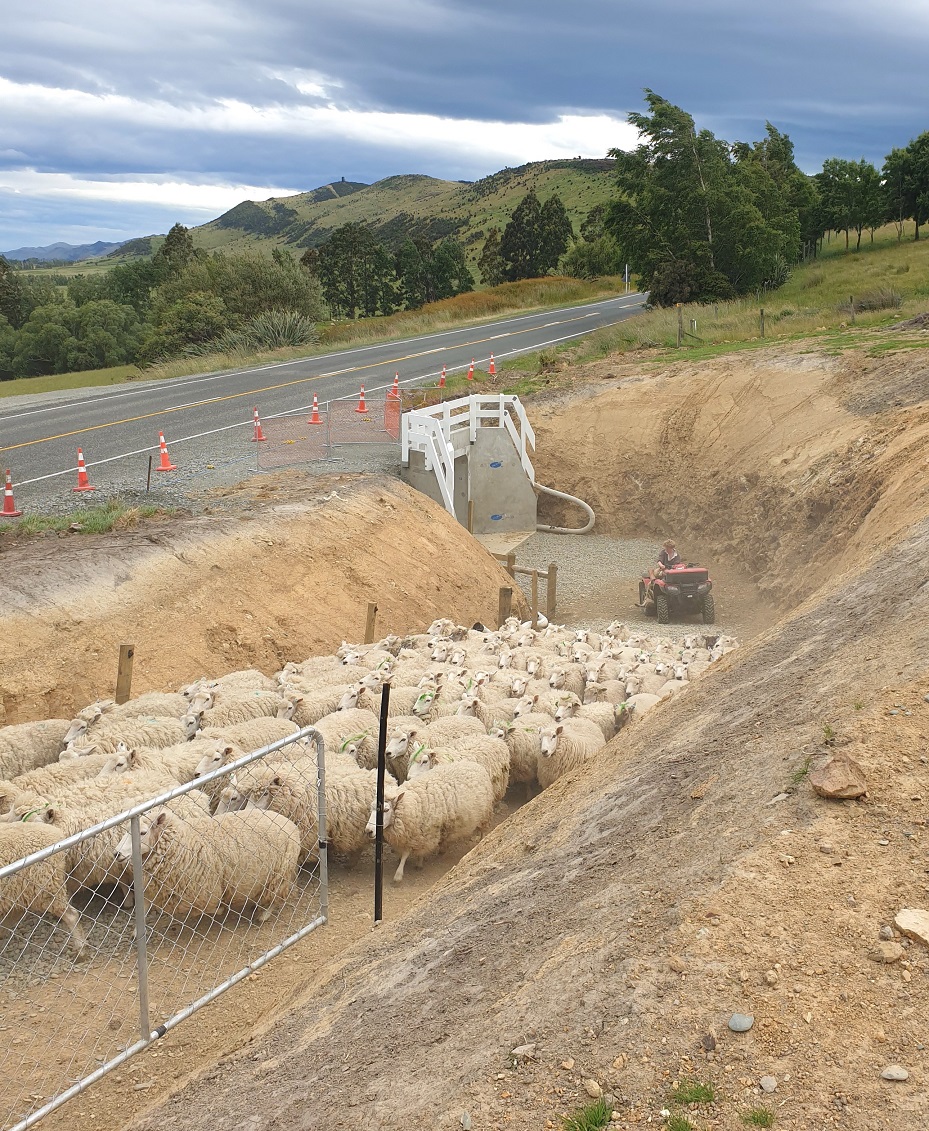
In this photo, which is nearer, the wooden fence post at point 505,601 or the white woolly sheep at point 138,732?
the white woolly sheep at point 138,732

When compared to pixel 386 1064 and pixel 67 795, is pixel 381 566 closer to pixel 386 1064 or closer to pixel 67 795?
pixel 67 795

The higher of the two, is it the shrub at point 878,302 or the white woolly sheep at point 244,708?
the shrub at point 878,302

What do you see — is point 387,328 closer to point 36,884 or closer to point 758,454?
point 758,454

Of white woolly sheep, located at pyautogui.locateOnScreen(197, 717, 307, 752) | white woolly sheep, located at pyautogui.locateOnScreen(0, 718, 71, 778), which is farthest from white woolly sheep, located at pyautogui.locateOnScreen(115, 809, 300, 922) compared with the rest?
white woolly sheep, located at pyautogui.locateOnScreen(0, 718, 71, 778)

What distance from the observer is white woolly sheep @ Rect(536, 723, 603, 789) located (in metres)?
10.1

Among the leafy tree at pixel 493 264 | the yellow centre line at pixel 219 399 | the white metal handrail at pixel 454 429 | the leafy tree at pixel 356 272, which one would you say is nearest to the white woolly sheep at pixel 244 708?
the white metal handrail at pixel 454 429

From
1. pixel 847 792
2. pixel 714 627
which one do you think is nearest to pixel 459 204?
pixel 714 627

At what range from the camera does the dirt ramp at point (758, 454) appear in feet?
61.2

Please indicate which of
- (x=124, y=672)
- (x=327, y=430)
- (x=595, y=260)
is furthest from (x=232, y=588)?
(x=595, y=260)

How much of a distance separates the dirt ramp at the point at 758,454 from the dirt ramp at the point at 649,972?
416 inches

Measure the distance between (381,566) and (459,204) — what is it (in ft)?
519

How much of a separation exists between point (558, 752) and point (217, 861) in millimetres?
3844

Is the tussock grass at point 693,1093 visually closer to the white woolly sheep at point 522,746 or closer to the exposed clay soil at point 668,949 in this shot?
the exposed clay soil at point 668,949

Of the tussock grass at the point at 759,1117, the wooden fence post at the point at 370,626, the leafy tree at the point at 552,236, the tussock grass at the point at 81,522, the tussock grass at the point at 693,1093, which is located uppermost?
the leafy tree at the point at 552,236
